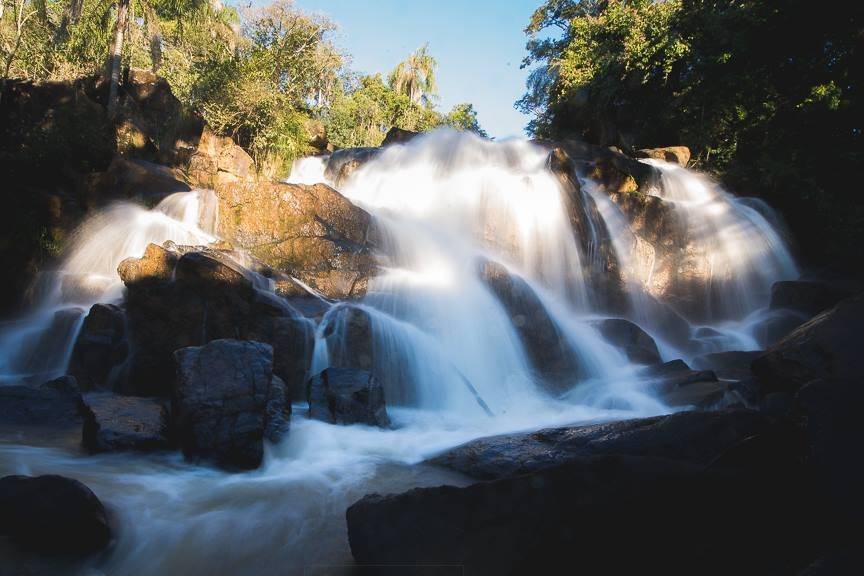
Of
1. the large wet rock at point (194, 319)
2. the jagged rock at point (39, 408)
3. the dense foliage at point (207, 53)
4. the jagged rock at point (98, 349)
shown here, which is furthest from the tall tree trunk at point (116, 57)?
the jagged rock at point (39, 408)

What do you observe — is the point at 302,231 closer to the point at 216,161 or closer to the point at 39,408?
the point at 39,408

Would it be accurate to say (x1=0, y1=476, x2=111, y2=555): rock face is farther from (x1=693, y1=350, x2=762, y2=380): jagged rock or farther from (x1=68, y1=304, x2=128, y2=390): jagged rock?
(x1=693, y1=350, x2=762, y2=380): jagged rock

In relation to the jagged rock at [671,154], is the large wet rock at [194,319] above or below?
below

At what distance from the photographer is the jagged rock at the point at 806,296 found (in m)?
11.5

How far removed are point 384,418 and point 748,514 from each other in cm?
502

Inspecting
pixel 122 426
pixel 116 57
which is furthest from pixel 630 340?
pixel 116 57

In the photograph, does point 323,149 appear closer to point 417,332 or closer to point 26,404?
point 417,332

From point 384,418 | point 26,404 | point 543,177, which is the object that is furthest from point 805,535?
point 543,177

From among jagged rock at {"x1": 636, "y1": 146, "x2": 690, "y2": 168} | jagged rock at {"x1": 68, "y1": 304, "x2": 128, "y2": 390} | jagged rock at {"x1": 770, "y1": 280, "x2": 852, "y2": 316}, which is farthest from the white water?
jagged rock at {"x1": 636, "y1": 146, "x2": 690, "y2": 168}

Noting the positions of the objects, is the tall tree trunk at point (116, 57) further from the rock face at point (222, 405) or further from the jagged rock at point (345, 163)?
the rock face at point (222, 405)

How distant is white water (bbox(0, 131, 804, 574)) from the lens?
392cm

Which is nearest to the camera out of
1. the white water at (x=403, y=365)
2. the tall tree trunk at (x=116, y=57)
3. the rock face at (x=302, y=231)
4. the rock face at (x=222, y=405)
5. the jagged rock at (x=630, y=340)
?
the white water at (x=403, y=365)

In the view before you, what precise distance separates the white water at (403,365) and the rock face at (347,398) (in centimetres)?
23

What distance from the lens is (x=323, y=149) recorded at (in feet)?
71.6
